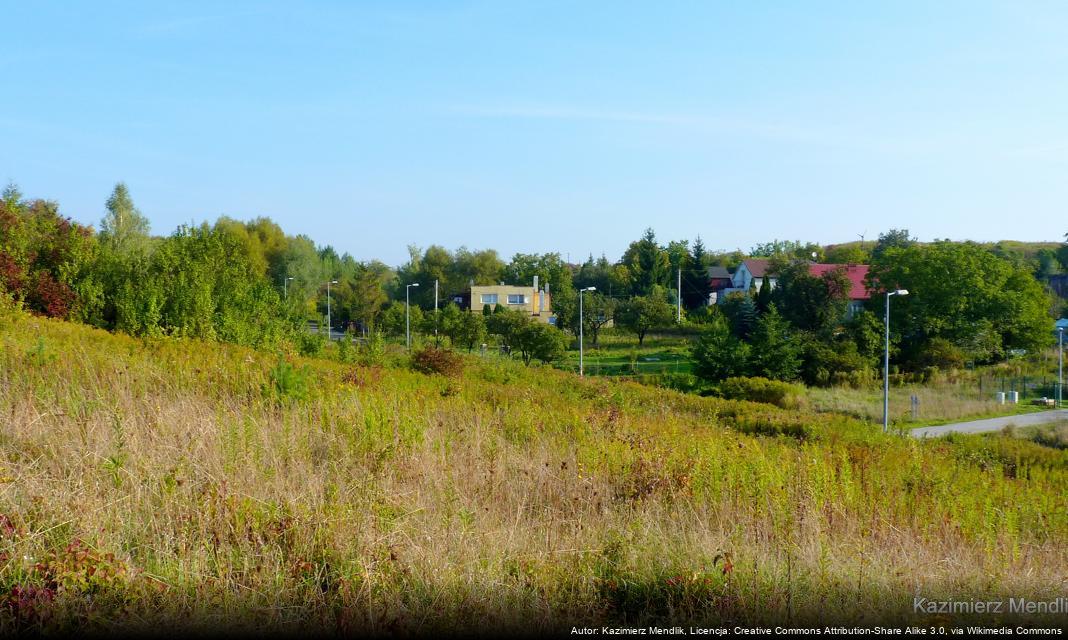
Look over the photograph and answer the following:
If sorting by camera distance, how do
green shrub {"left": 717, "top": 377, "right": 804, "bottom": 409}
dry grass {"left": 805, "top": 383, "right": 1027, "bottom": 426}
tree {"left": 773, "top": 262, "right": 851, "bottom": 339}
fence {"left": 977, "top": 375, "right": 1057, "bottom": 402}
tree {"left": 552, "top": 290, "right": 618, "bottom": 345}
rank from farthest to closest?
1. tree {"left": 552, "top": 290, "right": 618, "bottom": 345}
2. tree {"left": 773, "top": 262, "right": 851, "bottom": 339}
3. fence {"left": 977, "top": 375, "right": 1057, "bottom": 402}
4. green shrub {"left": 717, "top": 377, "right": 804, "bottom": 409}
5. dry grass {"left": 805, "top": 383, "right": 1027, "bottom": 426}

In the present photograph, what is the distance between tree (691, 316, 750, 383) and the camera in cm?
3969

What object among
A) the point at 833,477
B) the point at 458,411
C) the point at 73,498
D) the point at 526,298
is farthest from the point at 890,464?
the point at 526,298

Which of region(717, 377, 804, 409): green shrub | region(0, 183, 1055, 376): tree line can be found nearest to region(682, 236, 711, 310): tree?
region(0, 183, 1055, 376): tree line

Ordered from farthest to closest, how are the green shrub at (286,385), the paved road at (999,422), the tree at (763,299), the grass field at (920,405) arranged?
1. the tree at (763,299)
2. the grass field at (920,405)
3. the paved road at (999,422)
4. the green shrub at (286,385)

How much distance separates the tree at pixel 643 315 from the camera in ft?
182

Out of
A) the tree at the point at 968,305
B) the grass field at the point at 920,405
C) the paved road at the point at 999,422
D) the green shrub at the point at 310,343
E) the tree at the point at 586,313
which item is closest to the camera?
the green shrub at the point at 310,343

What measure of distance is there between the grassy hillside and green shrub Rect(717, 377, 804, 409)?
2383 centimetres

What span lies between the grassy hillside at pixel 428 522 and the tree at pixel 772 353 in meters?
32.5

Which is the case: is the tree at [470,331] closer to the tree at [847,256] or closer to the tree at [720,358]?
the tree at [720,358]

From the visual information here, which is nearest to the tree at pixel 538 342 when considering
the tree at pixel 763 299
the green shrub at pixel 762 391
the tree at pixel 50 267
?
the green shrub at pixel 762 391

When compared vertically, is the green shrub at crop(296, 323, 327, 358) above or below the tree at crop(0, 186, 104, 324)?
below

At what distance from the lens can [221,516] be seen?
171 inches

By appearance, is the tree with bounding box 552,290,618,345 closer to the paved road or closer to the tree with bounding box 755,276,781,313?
the tree with bounding box 755,276,781,313

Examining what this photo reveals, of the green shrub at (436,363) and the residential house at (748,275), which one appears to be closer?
the green shrub at (436,363)
